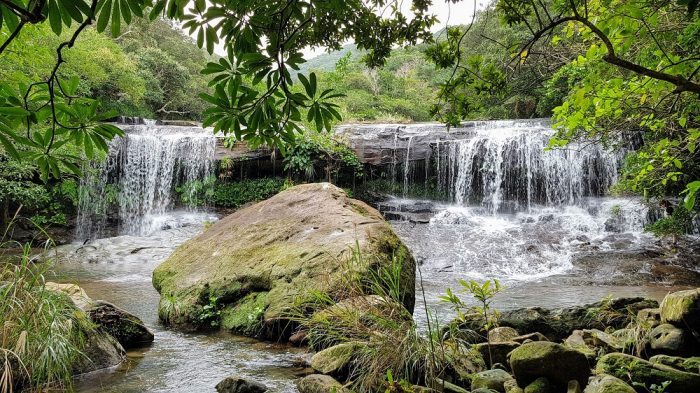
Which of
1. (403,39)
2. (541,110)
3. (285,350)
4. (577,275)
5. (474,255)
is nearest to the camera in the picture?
(403,39)

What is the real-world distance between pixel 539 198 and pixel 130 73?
15.8m

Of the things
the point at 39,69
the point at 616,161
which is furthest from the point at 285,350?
the point at 616,161

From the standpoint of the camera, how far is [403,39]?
2.98 metres

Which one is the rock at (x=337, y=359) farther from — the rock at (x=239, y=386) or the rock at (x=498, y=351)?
the rock at (x=498, y=351)

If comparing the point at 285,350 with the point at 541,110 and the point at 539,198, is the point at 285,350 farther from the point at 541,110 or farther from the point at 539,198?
the point at 541,110

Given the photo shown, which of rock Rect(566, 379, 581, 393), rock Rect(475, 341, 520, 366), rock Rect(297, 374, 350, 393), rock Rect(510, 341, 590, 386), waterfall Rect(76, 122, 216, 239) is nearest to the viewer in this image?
rock Rect(566, 379, 581, 393)

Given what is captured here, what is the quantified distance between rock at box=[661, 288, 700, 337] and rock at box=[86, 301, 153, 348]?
182 inches

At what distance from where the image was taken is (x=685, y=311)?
3502mm

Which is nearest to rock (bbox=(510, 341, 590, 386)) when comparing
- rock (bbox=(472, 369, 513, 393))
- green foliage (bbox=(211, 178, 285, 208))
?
rock (bbox=(472, 369, 513, 393))

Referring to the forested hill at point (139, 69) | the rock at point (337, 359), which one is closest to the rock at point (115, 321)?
the rock at point (337, 359)

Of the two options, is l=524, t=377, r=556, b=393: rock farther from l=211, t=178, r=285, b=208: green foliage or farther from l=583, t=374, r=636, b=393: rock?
l=211, t=178, r=285, b=208: green foliage

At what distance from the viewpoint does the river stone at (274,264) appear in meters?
4.73

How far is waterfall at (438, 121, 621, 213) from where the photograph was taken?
13.7m

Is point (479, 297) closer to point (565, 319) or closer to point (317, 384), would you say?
point (317, 384)
